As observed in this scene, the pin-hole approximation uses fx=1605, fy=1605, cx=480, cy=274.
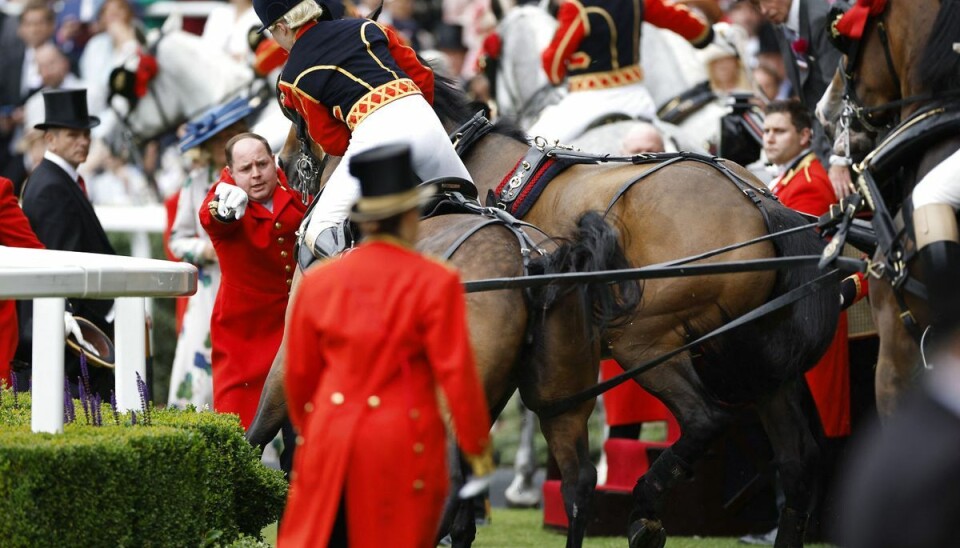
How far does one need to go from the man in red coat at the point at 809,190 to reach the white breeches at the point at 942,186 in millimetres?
2191

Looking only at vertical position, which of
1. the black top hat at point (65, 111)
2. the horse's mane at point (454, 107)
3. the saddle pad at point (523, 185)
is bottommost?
the black top hat at point (65, 111)

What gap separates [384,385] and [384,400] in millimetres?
44

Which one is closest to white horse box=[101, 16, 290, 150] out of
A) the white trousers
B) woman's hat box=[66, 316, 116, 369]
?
woman's hat box=[66, 316, 116, 369]

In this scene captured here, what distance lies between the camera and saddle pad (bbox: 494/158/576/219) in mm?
7934

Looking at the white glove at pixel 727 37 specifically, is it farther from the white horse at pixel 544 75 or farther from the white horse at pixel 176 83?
the white horse at pixel 176 83

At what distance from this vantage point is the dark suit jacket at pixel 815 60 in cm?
884

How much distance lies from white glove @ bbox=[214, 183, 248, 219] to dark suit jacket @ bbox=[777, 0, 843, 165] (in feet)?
10.4

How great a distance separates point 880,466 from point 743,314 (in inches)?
140

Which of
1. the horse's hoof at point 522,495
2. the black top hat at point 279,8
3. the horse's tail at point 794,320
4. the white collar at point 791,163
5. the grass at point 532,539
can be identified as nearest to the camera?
the black top hat at point 279,8

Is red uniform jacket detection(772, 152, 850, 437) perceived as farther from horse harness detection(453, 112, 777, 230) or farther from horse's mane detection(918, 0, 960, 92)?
horse's mane detection(918, 0, 960, 92)

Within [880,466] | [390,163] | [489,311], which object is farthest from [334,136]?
[880,466]

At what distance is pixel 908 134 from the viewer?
6.25 m

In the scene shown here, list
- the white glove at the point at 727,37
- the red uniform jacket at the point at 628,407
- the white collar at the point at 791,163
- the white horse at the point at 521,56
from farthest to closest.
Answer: the white horse at the point at 521,56 → the white glove at the point at 727,37 → the red uniform jacket at the point at 628,407 → the white collar at the point at 791,163

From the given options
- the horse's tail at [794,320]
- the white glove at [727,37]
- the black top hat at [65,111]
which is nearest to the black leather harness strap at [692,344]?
the horse's tail at [794,320]
